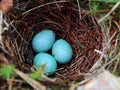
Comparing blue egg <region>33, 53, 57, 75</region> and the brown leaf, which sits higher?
the brown leaf

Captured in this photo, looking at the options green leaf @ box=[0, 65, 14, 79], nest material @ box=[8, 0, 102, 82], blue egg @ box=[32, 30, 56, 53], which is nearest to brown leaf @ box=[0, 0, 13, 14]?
nest material @ box=[8, 0, 102, 82]

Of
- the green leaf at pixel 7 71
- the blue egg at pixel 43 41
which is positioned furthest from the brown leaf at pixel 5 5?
the green leaf at pixel 7 71

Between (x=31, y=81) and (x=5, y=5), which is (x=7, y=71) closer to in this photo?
(x=31, y=81)

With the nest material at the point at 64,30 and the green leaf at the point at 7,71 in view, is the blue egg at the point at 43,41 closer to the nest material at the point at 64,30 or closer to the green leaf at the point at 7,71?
the nest material at the point at 64,30

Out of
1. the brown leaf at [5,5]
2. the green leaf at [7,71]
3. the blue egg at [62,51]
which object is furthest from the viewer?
the blue egg at [62,51]

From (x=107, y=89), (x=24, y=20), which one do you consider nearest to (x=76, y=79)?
(x=107, y=89)

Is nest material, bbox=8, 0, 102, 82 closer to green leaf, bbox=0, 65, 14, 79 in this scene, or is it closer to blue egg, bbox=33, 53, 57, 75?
blue egg, bbox=33, 53, 57, 75
